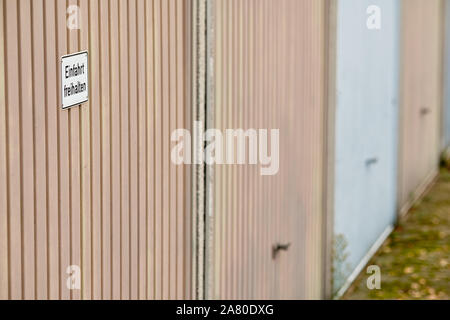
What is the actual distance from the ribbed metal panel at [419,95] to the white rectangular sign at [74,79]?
6494mm

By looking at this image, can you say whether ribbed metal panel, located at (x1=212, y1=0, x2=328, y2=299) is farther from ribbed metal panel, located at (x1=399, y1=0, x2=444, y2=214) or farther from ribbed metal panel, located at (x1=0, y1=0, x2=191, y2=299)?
ribbed metal panel, located at (x1=399, y1=0, x2=444, y2=214)

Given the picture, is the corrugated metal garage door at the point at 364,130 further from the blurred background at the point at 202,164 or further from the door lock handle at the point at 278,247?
the door lock handle at the point at 278,247

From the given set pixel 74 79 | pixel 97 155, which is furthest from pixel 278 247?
pixel 74 79

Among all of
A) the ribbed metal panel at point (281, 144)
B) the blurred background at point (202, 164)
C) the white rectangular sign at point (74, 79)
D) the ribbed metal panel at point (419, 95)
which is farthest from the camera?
the ribbed metal panel at point (419, 95)

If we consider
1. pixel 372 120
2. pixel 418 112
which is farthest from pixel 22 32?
pixel 418 112

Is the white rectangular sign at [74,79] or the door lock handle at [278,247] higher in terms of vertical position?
the white rectangular sign at [74,79]

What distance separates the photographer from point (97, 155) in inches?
135

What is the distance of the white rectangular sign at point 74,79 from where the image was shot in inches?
124

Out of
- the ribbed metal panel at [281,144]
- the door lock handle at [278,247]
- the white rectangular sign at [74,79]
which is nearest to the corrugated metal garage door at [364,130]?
the ribbed metal panel at [281,144]

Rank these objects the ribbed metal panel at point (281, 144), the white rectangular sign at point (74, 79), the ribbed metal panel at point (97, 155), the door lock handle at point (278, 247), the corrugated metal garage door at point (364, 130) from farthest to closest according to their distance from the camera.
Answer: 1. the corrugated metal garage door at point (364, 130)
2. the door lock handle at point (278, 247)
3. the ribbed metal panel at point (281, 144)
4. the white rectangular sign at point (74, 79)
5. the ribbed metal panel at point (97, 155)

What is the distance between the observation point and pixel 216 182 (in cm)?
462

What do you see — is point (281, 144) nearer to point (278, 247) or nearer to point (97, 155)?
point (278, 247)

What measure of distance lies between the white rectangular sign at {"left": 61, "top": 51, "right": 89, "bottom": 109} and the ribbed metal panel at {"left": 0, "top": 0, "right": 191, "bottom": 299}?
3 centimetres
